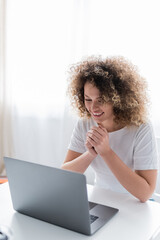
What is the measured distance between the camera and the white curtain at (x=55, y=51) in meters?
2.18

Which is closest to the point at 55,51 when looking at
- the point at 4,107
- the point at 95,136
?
the point at 4,107

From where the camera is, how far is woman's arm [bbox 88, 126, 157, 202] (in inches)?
45.6

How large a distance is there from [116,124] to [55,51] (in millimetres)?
1426

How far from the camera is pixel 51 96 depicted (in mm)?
2732

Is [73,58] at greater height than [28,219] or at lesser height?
greater

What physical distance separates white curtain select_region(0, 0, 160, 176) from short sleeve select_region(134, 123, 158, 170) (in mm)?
889

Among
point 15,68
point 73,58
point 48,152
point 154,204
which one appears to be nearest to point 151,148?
point 154,204

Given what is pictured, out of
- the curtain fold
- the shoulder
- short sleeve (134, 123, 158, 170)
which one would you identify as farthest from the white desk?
the curtain fold

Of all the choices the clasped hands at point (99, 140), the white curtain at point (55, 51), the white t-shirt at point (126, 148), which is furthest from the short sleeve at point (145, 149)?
the white curtain at point (55, 51)

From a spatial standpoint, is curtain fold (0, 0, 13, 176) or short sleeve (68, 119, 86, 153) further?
curtain fold (0, 0, 13, 176)

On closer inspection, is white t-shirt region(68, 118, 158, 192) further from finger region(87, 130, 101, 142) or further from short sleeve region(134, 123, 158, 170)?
finger region(87, 130, 101, 142)

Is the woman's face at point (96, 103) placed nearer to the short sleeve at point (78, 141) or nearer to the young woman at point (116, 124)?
the young woman at point (116, 124)

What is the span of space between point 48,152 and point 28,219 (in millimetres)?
1848

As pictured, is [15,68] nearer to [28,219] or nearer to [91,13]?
[91,13]
